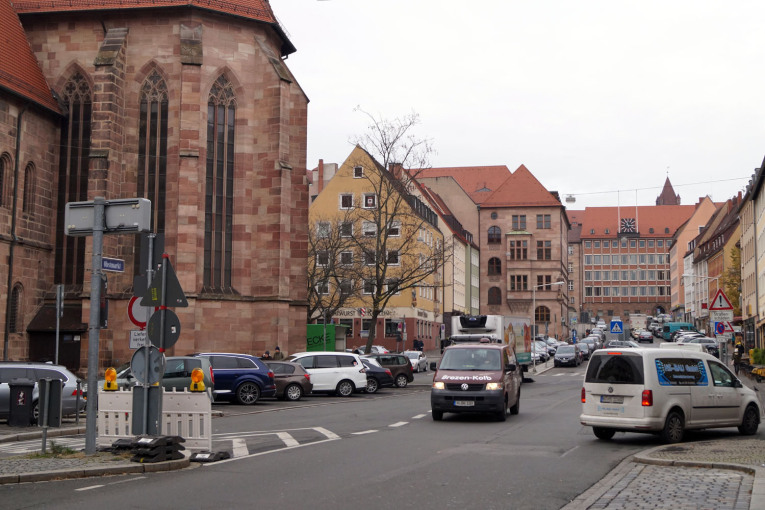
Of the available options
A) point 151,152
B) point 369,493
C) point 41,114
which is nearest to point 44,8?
point 41,114

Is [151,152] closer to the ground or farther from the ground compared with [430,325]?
farther from the ground

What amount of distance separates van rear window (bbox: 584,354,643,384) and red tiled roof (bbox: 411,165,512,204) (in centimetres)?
10105

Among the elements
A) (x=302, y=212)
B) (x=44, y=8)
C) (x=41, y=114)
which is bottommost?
(x=302, y=212)

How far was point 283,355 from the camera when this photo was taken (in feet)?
124

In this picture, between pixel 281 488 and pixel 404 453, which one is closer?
pixel 281 488

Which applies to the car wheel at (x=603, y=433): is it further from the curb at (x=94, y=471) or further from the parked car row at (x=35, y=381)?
the parked car row at (x=35, y=381)

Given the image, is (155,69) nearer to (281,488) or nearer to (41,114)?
(41,114)

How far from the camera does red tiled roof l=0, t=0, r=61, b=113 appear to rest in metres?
36.6

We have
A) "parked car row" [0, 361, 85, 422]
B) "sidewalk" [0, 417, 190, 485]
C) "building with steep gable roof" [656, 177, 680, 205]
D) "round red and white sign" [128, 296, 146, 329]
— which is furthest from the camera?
"building with steep gable roof" [656, 177, 680, 205]

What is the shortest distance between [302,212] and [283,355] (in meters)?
6.71

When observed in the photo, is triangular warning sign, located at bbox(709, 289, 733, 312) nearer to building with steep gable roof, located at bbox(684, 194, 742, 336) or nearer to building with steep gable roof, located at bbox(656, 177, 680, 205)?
building with steep gable roof, located at bbox(684, 194, 742, 336)

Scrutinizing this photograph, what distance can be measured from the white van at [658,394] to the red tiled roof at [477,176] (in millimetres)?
100713

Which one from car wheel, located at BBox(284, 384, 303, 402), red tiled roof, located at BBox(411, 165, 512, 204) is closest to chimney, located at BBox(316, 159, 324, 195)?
red tiled roof, located at BBox(411, 165, 512, 204)

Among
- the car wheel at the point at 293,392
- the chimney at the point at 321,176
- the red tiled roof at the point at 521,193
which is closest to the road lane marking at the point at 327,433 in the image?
the car wheel at the point at 293,392
